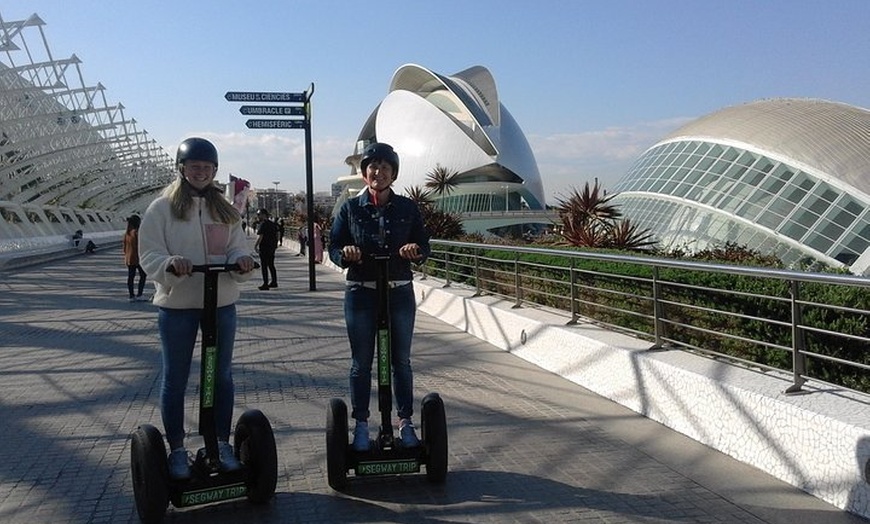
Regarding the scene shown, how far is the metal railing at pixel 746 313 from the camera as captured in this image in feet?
14.1

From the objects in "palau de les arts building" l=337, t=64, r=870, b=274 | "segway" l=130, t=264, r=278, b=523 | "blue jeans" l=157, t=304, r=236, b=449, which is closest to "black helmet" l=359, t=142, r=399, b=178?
"segway" l=130, t=264, r=278, b=523

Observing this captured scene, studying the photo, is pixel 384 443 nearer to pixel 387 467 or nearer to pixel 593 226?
pixel 387 467

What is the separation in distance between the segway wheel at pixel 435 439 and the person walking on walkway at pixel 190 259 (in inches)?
39.2

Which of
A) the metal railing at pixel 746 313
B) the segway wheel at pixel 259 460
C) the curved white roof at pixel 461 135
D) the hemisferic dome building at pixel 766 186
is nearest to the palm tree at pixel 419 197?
the hemisferic dome building at pixel 766 186

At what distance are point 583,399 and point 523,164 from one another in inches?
2981

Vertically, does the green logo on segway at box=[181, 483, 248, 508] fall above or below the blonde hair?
below

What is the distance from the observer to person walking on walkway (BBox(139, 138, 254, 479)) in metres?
3.66

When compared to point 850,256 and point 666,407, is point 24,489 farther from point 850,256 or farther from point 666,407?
point 850,256

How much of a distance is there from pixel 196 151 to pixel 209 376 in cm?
115

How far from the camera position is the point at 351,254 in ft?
12.5

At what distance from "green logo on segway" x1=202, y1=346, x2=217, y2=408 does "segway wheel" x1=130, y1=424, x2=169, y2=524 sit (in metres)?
0.28

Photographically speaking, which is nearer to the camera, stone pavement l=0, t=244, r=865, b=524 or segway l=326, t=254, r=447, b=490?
stone pavement l=0, t=244, r=865, b=524

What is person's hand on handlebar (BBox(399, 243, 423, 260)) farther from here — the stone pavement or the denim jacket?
the stone pavement

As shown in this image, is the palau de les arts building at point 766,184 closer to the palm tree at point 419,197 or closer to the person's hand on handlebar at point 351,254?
the palm tree at point 419,197
